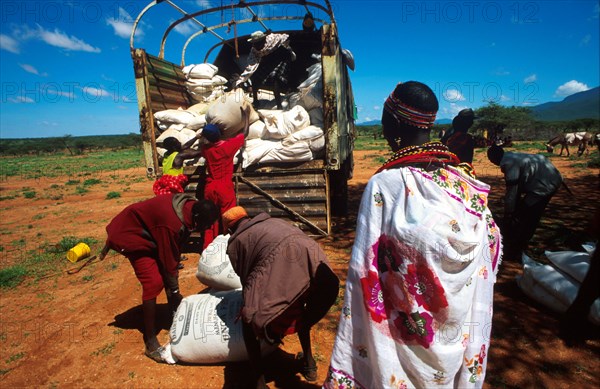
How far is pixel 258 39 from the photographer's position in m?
5.68

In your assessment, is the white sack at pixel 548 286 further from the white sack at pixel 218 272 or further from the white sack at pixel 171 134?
the white sack at pixel 171 134

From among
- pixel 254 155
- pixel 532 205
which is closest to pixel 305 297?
pixel 254 155

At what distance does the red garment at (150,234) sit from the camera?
108 inches

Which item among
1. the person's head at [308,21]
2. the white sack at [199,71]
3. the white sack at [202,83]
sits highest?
the person's head at [308,21]

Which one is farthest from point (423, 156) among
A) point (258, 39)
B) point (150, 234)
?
point (258, 39)

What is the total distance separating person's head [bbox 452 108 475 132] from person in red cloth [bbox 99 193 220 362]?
149 inches

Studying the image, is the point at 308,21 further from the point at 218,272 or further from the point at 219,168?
the point at 218,272

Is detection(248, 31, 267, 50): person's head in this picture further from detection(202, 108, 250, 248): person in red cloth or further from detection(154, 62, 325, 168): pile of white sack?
detection(202, 108, 250, 248): person in red cloth

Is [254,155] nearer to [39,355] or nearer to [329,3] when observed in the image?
[329,3]

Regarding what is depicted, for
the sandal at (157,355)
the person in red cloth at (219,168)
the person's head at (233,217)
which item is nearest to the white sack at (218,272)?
the sandal at (157,355)

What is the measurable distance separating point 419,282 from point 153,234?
2313 mm

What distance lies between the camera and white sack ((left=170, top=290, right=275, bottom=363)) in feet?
8.69

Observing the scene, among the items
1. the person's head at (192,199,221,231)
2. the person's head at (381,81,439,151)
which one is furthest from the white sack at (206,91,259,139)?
the person's head at (381,81,439,151)

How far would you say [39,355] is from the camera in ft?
10.1
